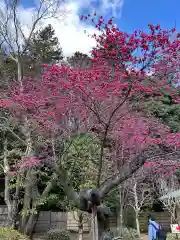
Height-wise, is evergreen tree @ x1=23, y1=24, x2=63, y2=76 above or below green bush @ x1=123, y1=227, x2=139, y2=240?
above

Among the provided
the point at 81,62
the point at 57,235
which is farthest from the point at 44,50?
the point at 57,235

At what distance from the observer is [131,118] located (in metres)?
6.92

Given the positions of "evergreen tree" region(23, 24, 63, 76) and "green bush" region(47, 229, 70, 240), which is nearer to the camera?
"green bush" region(47, 229, 70, 240)

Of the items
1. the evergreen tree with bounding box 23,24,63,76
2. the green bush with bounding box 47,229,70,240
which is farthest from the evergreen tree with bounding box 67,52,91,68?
the green bush with bounding box 47,229,70,240

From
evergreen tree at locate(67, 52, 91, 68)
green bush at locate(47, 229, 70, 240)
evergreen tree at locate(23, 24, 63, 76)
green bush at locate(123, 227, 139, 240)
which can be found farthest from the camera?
evergreen tree at locate(23, 24, 63, 76)

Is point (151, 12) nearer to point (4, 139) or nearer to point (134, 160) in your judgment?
point (134, 160)

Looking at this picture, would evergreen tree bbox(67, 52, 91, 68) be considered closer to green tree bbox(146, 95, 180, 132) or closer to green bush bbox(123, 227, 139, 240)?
green tree bbox(146, 95, 180, 132)

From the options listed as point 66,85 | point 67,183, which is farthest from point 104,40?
point 67,183

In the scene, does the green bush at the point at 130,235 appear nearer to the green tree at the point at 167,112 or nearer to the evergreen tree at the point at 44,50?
the green tree at the point at 167,112

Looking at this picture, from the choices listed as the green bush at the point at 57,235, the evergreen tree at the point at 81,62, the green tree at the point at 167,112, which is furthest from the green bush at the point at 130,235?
the evergreen tree at the point at 81,62

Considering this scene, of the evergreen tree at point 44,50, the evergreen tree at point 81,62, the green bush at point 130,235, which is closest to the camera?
the evergreen tree at point 81,62

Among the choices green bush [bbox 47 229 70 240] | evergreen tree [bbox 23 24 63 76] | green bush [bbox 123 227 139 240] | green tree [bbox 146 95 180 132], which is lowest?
green bush [bbox 123 227 139 240]

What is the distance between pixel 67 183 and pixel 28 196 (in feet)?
17.0

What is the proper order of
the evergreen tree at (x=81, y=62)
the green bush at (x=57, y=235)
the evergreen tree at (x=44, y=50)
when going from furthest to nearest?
the evergreen tree at (x=44, y=50) < the green bush at (x=57, y=235) < the evergreen tree at (x=81, y=62)
